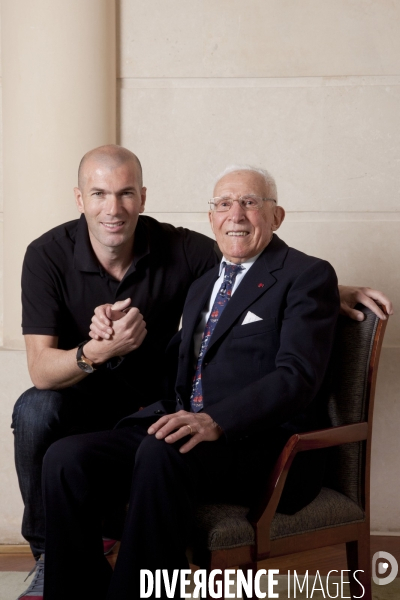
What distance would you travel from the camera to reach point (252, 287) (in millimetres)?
2271

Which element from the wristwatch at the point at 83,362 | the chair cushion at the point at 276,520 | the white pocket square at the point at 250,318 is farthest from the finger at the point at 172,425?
the wristwatch at the point at 83,362

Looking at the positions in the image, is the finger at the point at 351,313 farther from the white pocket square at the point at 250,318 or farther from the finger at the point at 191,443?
the finger at the point at 191,443

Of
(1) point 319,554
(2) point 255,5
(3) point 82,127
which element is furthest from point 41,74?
(1) point 319,554

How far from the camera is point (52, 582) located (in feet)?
6.62

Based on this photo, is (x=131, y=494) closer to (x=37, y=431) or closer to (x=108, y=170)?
(x=37, y=431)

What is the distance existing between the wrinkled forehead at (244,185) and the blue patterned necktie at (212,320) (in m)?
0.25

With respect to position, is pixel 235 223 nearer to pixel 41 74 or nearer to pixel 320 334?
pixel 320 334

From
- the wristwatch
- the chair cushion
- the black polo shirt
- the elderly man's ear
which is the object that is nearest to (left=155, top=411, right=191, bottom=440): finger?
the chair cushion

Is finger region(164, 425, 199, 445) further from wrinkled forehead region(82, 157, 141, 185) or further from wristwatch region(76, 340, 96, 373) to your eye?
wrinkled forehead region(82, 157, 141, 185)

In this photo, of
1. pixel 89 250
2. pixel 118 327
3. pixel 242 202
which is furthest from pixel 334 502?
pixel 89 250

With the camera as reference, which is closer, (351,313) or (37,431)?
(351,313)

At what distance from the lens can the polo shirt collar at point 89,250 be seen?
2654 mm

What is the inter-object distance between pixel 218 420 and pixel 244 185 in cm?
80

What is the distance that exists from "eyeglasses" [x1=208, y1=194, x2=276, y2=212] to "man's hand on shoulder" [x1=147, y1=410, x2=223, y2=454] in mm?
716
